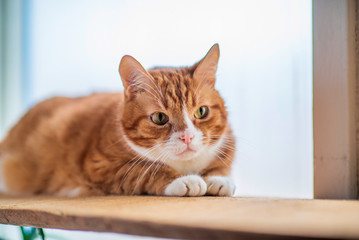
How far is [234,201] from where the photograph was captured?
3.75 feet

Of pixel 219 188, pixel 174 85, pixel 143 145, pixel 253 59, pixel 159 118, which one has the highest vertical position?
pixel 253 59

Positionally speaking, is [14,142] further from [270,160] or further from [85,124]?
[270,160]

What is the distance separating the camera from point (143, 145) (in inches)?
57.1

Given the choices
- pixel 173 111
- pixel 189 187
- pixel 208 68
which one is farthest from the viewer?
pixel 208 68

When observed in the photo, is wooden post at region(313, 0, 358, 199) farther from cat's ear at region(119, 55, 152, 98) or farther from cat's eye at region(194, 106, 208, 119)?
cat's ear at region(119, 55, 152, 98)

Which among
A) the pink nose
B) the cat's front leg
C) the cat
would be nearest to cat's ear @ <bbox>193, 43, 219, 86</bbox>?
the cat

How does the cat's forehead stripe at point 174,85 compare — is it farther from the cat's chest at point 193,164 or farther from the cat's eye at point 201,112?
the cat's chest at point 193,164

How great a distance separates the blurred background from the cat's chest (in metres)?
0.26

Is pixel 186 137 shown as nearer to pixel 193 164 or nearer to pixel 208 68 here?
pixel 193 164

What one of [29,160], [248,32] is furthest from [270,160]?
[29,160]

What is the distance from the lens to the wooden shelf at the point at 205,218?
75 cm

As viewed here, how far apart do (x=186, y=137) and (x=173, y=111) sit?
0.14 m

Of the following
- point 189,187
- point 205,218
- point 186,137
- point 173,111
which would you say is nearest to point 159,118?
point 173,111

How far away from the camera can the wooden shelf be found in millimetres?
750
